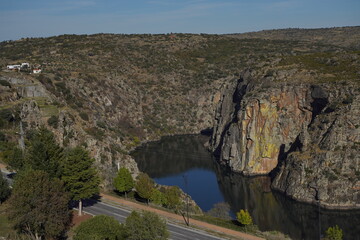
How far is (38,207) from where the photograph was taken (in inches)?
1439

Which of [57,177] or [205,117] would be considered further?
[205,117]

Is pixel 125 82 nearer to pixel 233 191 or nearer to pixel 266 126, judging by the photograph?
pixel 266 126

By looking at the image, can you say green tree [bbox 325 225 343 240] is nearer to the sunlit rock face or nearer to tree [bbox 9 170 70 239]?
tree [bbox 9 170 70 239]

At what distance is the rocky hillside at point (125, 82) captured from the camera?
73875 millimetres

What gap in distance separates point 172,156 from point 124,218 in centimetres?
6255

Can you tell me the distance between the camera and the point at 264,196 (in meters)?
78.3

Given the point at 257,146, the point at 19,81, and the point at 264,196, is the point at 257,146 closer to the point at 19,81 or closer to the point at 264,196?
the point at 264,196

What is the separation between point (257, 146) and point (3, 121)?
178ft

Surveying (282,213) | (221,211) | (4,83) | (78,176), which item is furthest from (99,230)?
(4,83)

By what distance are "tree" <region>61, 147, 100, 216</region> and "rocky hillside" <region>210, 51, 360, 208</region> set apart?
4299cm

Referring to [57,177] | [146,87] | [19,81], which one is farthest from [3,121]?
[146,87]

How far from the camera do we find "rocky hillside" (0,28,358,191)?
242ft

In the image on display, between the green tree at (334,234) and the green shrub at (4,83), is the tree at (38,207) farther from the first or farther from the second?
the green shrub at (4,83)

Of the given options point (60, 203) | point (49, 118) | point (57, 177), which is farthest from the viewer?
point (49, 118)
